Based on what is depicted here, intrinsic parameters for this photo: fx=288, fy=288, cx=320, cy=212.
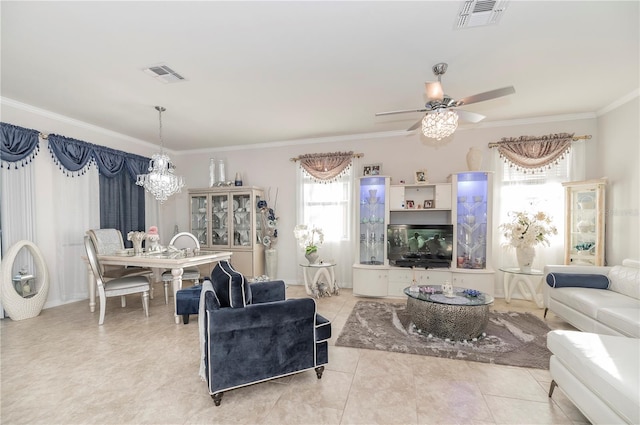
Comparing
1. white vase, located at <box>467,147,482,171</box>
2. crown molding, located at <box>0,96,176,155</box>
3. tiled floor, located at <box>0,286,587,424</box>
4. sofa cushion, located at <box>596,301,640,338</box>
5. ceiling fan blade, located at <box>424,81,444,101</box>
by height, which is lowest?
tiled floor, located at <box>0,286,587,424</box>

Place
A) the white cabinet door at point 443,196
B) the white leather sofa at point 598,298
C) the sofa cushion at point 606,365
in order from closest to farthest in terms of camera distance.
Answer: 1. the sofa cushion at point 606,365
2. the white leather sofa at point 598,298
3. the white cabinet door at point 443,196

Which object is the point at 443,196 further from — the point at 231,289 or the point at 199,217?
the point at 199,217

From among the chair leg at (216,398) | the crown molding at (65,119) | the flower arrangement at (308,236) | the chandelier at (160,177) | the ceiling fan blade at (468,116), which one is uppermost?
the crown molding at (65,119)

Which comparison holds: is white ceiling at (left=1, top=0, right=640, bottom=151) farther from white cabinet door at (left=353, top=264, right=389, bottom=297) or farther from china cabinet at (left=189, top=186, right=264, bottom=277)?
white cabinet door at (left=353, top=264, right=389, bottom=297)

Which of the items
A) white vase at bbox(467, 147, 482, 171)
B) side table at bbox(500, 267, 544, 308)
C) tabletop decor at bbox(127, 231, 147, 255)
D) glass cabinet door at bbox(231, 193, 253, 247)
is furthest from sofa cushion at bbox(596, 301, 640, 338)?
tabletop decor at bbox(127, 231, 147, 255)

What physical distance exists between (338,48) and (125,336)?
3.52m

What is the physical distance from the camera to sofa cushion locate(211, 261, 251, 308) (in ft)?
6.35

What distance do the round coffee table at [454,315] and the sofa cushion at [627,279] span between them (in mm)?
1326

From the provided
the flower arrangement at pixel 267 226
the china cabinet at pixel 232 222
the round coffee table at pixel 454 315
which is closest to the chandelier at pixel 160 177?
the china cabinet at pixel 232 222

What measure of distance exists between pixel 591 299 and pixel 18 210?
6.51 metres

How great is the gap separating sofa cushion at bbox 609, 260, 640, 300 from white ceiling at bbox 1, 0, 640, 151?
1.98m

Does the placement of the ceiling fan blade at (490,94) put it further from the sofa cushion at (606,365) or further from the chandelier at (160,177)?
the chandelier at (160,177)

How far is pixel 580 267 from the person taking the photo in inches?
129

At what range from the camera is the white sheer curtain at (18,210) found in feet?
11.4
